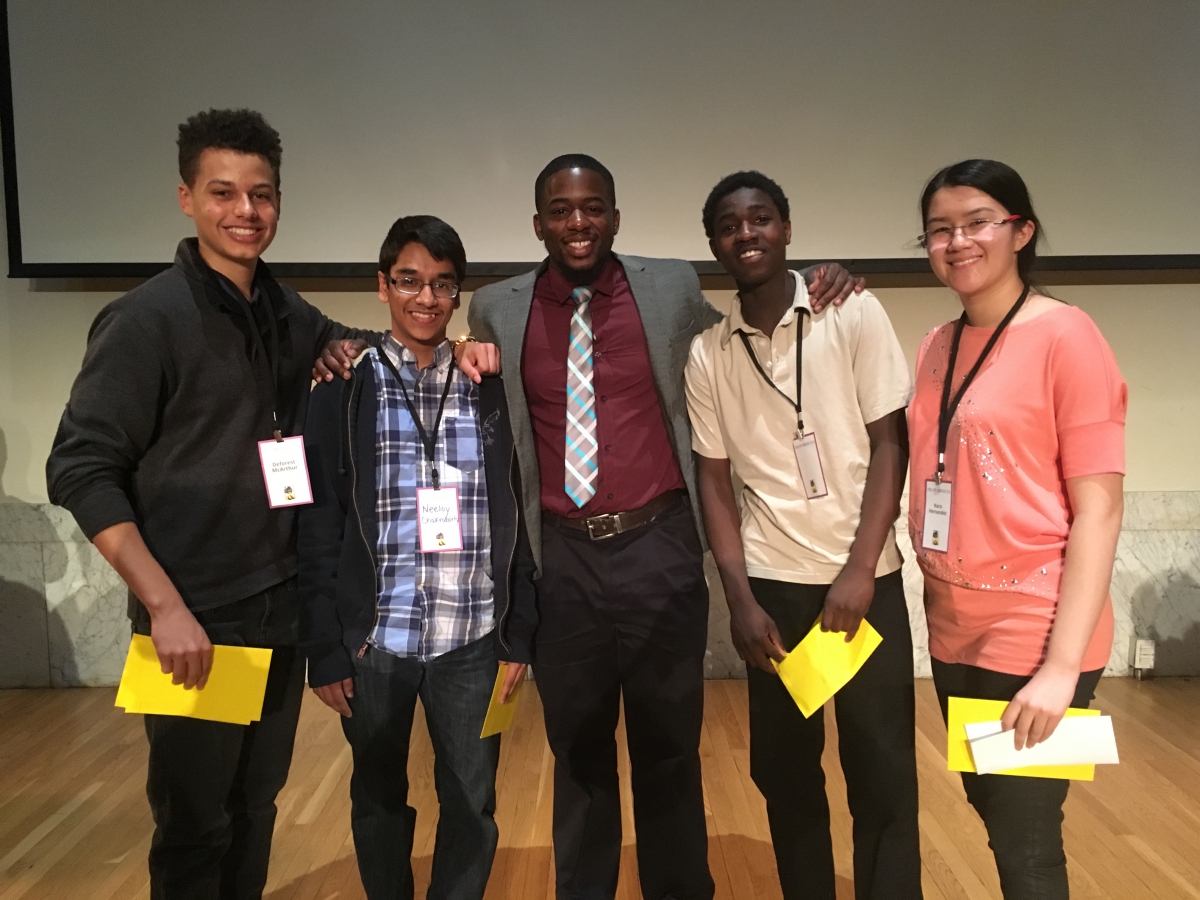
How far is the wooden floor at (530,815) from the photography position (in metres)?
2.19

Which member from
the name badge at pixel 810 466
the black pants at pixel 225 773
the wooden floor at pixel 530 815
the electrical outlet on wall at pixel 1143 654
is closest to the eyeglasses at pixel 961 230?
the name badge at pixel 810 466

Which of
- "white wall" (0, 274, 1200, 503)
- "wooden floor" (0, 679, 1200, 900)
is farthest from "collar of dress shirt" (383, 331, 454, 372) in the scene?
"white wall" (0, 274, 1200, 503)

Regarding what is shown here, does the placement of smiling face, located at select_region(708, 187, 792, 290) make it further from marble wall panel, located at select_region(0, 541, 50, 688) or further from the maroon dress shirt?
marble wall panel, located at select_region(0, 541, 50, 688)

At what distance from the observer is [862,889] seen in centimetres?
169

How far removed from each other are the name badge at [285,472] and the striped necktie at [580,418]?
589 mm

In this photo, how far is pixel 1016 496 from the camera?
138cm

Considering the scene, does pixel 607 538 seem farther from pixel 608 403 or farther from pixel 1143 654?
pixel 1143 654

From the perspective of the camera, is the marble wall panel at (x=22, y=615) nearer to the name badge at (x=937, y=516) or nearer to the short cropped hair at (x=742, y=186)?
the short cropped hair at (x=742, y=186)

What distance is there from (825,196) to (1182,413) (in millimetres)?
2034

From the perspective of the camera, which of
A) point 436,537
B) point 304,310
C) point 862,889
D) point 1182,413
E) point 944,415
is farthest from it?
point 1182,413

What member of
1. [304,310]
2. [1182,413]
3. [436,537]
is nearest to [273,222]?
[304,310]

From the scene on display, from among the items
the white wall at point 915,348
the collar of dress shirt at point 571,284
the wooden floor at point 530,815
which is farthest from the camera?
the white wall at point 915,348

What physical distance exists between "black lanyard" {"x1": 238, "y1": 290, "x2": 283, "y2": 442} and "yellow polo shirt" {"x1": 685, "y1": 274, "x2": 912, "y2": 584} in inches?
39.4

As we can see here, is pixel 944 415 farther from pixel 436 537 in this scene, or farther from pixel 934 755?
pixel 934 755
